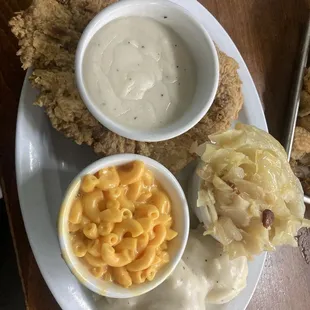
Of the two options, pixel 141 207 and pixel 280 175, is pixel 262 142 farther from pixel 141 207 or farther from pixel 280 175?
pixel 141 207

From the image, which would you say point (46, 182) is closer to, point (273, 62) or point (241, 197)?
point (241, 197)

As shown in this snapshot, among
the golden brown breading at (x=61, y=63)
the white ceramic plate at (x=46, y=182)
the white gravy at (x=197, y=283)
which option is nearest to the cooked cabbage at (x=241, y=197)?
the white gravy at (x=197, y=283)

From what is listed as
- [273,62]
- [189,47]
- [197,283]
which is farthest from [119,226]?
[273,62]

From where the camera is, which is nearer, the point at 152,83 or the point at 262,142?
the point at 152,83

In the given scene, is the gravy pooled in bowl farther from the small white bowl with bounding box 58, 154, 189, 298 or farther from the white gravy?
the white gravy

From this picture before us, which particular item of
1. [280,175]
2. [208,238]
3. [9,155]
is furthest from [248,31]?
[9,155]

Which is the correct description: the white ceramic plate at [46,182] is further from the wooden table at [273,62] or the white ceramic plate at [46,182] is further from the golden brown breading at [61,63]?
the wooden table at [273,62]
